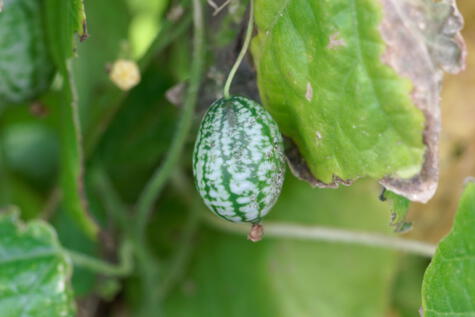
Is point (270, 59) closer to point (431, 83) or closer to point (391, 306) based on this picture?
point (431, 83)

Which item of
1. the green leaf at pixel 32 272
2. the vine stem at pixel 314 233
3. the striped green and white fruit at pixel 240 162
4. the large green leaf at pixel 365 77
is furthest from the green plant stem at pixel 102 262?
the large green leaf at pixel 365 77

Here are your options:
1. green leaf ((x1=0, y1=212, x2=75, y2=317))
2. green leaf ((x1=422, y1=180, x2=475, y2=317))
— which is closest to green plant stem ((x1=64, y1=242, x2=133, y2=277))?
green leaf ((x1=0, y1=212, x2=75, y2=317))

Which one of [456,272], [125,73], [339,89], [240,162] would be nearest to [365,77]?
[339,89]

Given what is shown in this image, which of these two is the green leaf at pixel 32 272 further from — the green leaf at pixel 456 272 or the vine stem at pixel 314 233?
the green leaf at pixel 456 272

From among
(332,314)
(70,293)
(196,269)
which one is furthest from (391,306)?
(70,293)

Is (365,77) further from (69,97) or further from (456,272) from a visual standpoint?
(69,97)

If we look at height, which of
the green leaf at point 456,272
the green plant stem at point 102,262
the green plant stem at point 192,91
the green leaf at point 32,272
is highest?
the green plant stem at point 192,91

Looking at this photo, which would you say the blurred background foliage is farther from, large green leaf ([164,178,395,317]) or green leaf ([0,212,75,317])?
green leaf ([0,212,75,317])
